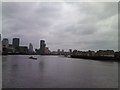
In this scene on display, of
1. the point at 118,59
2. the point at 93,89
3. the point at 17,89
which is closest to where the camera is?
the point at 17,89

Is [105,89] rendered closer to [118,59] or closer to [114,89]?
[114,89]

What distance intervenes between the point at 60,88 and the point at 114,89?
5059 mm

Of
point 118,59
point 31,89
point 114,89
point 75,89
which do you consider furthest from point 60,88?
point 118,59

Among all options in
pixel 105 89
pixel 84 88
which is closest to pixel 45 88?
pixel 84 88

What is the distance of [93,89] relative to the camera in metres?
17.8

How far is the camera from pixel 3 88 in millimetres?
17172

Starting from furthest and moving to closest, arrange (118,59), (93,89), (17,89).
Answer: (118,59) < (93,89) < (17,89)

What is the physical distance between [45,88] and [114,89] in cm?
640

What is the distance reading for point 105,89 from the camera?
1817 cm

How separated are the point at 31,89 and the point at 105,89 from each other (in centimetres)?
691

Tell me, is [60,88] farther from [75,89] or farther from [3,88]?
[3,88]

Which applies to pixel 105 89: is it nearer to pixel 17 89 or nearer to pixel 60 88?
pixel 60 88

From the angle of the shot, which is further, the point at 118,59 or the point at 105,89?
the point at 118,59

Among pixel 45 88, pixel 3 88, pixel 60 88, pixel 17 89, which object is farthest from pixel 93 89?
pixel 3 88
